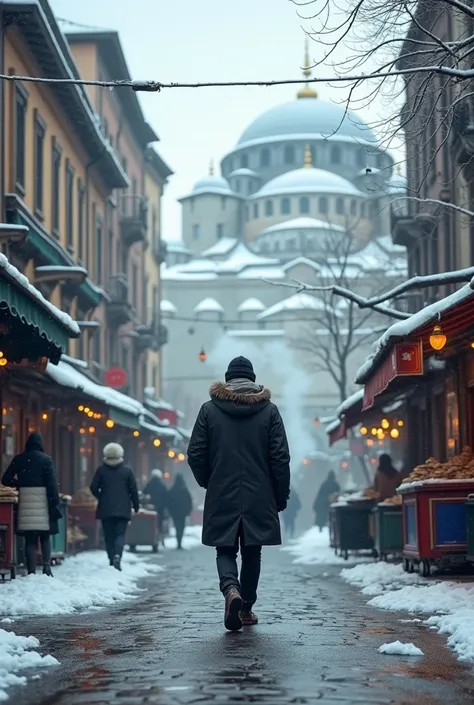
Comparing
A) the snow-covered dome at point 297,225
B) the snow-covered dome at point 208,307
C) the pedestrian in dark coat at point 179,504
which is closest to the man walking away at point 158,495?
the pedestrian in dark coat at point 179,504

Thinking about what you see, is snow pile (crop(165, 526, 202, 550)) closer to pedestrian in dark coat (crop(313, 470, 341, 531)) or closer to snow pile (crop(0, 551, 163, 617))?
pedestrian in dark coat (crop(313, 470, 341, 531))

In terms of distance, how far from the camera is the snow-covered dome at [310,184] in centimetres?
12394

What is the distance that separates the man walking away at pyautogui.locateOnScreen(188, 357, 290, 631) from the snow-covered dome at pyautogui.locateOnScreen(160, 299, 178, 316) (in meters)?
108

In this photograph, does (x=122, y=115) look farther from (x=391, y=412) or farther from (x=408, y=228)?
(x=391, y=412)

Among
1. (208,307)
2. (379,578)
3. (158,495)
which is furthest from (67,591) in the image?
(208,307)

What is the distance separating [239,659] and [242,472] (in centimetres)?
234

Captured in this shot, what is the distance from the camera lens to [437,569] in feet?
58.2

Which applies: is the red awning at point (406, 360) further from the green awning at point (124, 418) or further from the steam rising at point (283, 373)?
the steam rising at point (283, 373)

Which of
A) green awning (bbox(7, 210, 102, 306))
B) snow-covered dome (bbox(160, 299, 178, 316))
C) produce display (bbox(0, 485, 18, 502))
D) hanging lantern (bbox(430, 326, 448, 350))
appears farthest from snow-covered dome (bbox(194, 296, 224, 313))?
Result: hanging lantern (bbox(430, 326, 448, 350))

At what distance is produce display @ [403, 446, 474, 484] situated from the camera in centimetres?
1733

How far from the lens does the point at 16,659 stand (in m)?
8.41

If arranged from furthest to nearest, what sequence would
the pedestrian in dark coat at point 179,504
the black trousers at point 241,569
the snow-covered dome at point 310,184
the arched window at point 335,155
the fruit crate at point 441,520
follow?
the arched window at point 335,155 → the snow-covered dome at point 310,184 → the pedestrian in dark coat at point 179,504 → the fruit crate at point 441,520 → the black trousers at point 241,569

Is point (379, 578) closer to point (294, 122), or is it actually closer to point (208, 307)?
point (208, 307)

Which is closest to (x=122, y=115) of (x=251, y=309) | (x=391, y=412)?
(x=391, y=412)
